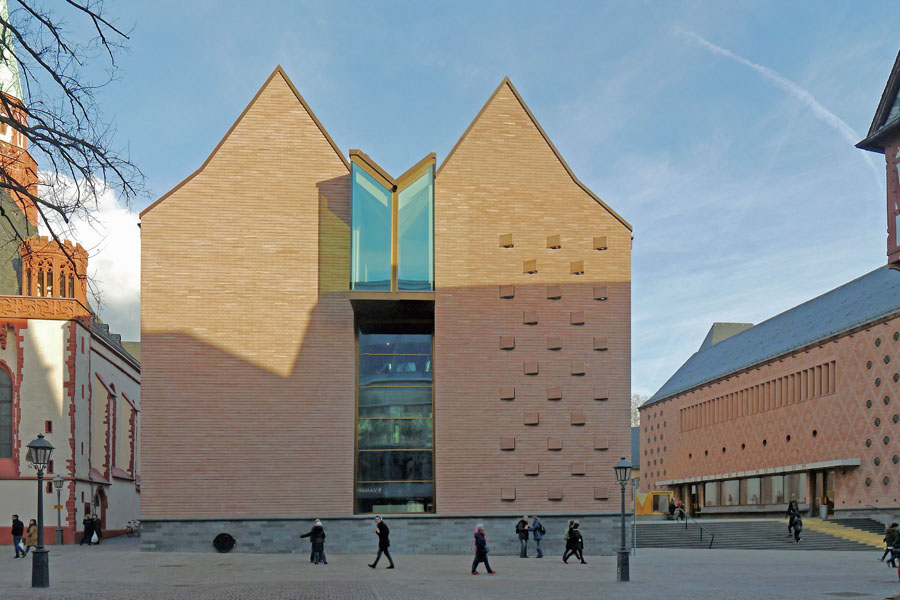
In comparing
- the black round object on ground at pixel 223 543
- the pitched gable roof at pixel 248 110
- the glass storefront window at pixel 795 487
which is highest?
the pitched gable roof at pixel 248 110

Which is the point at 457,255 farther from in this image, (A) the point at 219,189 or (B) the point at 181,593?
(B) the point at 181,593

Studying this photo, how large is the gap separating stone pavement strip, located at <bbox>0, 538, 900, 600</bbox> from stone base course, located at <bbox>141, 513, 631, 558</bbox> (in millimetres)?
894

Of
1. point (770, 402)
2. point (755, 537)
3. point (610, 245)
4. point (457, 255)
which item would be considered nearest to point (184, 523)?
point (457, 255)

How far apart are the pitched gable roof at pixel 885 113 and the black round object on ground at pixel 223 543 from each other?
2420 cm

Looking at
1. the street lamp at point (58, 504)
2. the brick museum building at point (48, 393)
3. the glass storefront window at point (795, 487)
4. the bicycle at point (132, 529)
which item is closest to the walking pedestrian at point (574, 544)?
the brick museum building at point (48, 393)

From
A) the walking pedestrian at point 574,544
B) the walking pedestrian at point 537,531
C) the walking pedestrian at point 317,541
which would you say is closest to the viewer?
the walking pedestrian at point 317,541

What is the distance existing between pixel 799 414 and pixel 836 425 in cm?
428

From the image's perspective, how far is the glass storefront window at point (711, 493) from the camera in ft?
234

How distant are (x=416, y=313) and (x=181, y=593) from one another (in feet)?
61.7

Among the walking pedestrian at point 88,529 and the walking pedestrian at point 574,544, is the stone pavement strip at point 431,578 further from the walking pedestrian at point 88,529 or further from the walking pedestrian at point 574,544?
the walking pedestrian at point 88,529

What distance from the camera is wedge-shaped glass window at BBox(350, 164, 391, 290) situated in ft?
117

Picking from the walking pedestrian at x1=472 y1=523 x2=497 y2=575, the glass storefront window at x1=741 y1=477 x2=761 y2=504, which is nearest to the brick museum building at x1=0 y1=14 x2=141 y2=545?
the walking pedestrian at x1=472 y1=523 x2=497 y2=575

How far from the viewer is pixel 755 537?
148 feet

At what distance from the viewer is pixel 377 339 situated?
37.6m
